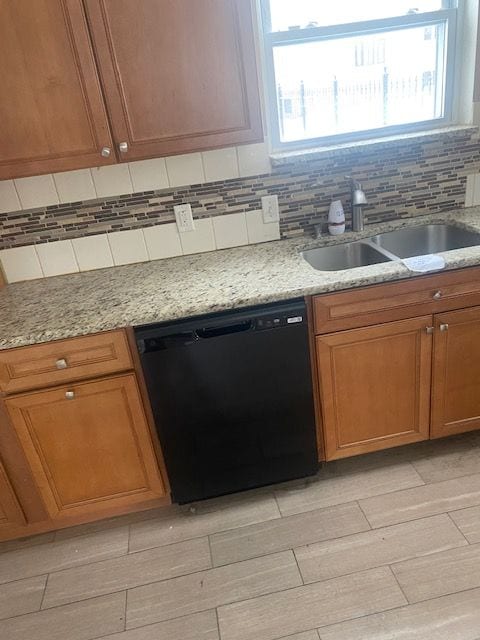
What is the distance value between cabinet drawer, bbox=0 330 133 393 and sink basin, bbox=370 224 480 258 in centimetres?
127

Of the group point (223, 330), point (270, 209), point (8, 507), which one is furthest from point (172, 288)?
point (8, 507)

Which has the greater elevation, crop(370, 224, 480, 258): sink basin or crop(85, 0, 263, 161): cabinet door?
crop(85, 0, 263, 161): cabinet door

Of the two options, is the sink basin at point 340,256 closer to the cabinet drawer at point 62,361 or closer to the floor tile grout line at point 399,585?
the cabinet drawer at point 62,361

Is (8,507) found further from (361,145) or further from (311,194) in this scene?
(361,145)

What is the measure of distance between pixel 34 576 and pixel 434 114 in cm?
263

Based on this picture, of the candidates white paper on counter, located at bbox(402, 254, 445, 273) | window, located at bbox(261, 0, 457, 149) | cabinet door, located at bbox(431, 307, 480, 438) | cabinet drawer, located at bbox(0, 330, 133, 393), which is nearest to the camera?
cabinet drawer, located at bbox(0, 330, 133, 393)

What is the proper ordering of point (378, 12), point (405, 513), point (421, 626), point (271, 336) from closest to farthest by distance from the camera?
point (421, 626), point (271, 336), point (405, 513), point (378, 12)

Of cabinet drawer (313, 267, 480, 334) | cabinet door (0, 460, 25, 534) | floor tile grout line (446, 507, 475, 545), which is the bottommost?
floor tile grout line (446, 507, 475, 545)

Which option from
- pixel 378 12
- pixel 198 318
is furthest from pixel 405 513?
pixel 378 12

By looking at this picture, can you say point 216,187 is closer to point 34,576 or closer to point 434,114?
point 434,114

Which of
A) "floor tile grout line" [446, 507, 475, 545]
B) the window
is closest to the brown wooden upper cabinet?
the window

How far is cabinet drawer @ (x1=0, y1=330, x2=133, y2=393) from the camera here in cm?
161

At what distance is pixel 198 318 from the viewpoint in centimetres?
166

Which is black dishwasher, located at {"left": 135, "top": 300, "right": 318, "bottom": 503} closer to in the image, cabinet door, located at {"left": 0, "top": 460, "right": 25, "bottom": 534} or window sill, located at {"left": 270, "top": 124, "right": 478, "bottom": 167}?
cabinet door, located at {"left": 0, "top": 460, "right": 25, "bottom": 534}
